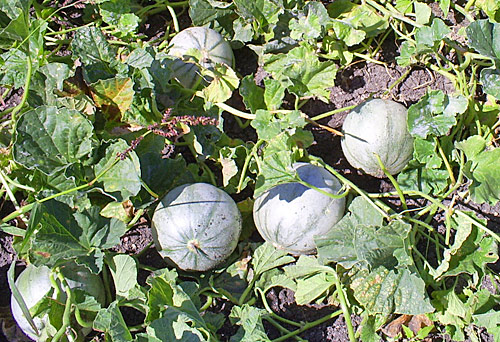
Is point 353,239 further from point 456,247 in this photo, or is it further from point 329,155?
point 329,155

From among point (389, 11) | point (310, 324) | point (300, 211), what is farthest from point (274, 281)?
point (389, 11)

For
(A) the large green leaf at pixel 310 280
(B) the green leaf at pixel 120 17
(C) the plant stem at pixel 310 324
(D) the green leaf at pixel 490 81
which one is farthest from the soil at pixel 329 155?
(D) the green leaf at pixel 490 81

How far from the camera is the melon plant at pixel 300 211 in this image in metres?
2.33

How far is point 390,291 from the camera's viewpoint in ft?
7.32

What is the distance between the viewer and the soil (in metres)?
2.49

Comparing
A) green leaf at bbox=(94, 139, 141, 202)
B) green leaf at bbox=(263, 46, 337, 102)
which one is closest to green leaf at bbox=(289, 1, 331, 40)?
green leaf at bbox=(263, 46, 337, 102)

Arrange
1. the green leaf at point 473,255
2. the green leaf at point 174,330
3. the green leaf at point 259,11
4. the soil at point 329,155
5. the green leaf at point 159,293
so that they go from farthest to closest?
the green leaf at point 259,11 → the soil at point 329,155 → the green leaf at point 473,255 → the green leaf at point 159,293 → the green leaf at point 174,330

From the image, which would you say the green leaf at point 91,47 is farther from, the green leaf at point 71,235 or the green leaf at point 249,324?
the green leaf at point 249,324

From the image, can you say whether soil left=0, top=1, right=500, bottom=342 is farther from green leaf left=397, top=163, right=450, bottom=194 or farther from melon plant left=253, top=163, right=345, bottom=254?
melon plant left=253, top=163, right=345, bottom=254

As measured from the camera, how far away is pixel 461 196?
2.54 meters

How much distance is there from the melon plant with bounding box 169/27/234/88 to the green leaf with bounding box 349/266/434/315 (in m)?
1.17

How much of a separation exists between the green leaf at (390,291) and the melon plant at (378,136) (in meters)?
0.49

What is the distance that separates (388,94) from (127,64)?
125 centimetres

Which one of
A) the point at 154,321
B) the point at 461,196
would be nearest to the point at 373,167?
the point at 461,196
